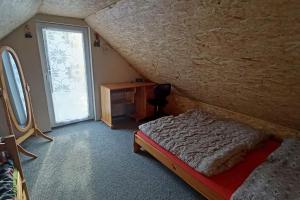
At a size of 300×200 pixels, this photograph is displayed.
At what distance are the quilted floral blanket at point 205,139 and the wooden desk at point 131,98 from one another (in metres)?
1.21

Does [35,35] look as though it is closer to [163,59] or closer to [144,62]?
[144,62]

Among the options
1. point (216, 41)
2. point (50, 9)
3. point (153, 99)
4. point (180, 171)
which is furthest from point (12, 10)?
point (153, 99)

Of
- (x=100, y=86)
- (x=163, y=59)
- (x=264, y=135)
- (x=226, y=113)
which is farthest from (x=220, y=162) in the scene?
(x=100, y=86)

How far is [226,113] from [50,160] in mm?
2808

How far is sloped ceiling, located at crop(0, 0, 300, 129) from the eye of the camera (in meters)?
1.34

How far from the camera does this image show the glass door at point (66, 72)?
313 cm

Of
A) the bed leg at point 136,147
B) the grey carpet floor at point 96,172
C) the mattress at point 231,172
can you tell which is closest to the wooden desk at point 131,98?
the grey carpet floor at point 96,172

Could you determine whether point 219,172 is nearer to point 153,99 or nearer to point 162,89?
point 162,89

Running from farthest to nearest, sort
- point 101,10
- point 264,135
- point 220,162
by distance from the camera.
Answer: point 101,10, point 264,135, point 220,162

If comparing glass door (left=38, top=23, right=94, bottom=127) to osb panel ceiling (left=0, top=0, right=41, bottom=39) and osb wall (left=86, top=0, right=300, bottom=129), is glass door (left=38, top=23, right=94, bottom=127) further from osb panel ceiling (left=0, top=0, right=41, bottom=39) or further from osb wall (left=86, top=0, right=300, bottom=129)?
osb panel ceiling (left=0, top=0, right=41, bottom=39)

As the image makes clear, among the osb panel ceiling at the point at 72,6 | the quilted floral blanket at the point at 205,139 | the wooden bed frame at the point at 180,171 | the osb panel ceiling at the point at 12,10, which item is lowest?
the wooden bed frame at the point at 180,171

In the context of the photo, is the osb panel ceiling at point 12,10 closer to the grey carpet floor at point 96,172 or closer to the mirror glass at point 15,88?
the mirror glass at point 15,88

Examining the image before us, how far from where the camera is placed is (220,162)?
1.74 m

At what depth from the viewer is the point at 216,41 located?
70.2 inches
